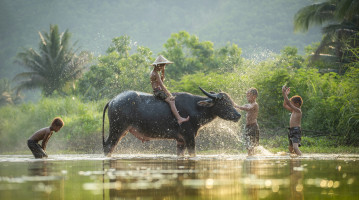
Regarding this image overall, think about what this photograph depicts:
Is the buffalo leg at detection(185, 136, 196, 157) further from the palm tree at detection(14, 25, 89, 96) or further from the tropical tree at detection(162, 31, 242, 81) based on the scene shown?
the palm tree at detection(14, 25, 89, 96)

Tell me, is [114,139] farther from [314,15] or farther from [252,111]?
[314,15]

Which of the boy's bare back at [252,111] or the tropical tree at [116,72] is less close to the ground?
the tropical tree at [116,72]

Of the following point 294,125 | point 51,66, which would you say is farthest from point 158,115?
point 51,66

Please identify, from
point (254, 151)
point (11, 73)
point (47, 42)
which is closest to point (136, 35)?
point (11, 73)

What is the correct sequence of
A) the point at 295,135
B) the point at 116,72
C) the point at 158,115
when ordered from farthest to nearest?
the point at 116,72 → the point at 158,115 → the point at 295,135

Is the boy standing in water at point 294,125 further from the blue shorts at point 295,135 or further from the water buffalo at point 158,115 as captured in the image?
the water buffalo at point 158,115

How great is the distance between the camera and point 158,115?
388 inches

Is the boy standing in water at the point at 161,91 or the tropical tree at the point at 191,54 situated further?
the tropical tree at the point at 191,54

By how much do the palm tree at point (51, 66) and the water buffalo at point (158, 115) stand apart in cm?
3385

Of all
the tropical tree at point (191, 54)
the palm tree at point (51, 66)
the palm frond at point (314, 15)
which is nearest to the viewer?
the palm frond at point (314, 15)

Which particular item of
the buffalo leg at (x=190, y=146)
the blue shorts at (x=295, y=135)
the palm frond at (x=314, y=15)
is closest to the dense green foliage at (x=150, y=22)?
the palm frond at (x=314, y=15)

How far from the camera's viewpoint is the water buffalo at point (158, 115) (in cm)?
987

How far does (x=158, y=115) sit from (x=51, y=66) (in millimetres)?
35307

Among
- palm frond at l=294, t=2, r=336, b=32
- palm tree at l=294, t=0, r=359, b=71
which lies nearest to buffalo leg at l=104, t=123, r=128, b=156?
palm tree at l=294, t=0, r=359, b=71
